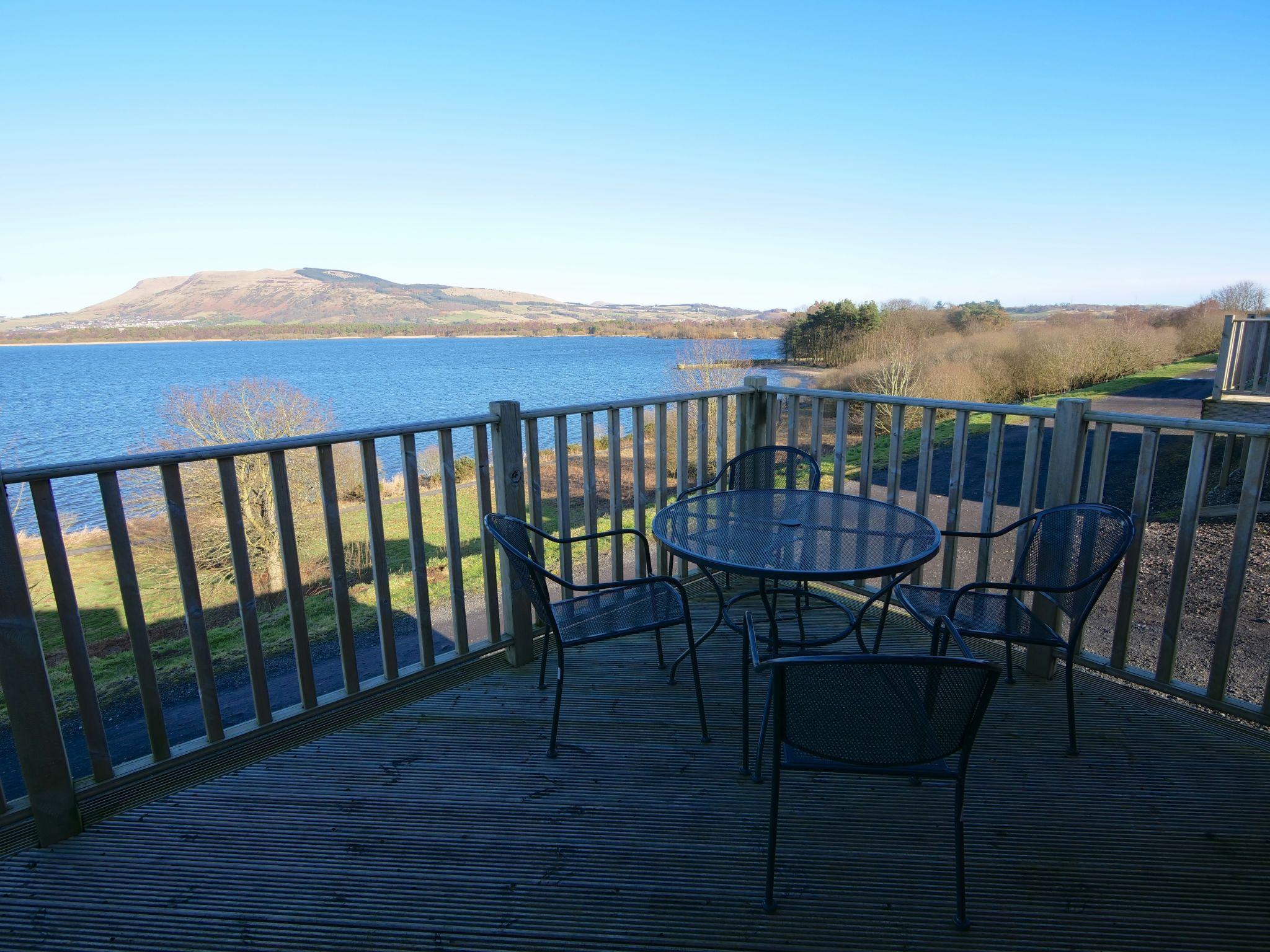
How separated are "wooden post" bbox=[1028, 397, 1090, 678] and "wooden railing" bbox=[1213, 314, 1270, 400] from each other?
8251 mm

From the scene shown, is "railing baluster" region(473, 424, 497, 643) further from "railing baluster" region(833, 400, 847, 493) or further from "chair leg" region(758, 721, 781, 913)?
"railing baluster" region(833, 400, 847, 493)

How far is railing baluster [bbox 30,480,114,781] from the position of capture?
1706 mm

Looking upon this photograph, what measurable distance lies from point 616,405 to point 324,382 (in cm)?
4001

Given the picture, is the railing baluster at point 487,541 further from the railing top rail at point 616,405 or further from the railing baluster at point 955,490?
the railing baluster at point 955,490

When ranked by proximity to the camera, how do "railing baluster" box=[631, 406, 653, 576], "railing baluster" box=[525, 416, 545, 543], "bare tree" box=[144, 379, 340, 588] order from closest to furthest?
"railing baluster" box=[525, 416, 545, 543], "railing baluster" box=[631, 406, 653, 576], "bare tree" box=[144, 379, 340, 588]

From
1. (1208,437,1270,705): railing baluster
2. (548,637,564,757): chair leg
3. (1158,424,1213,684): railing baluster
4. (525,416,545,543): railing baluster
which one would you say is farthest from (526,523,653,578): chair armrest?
(1208,437,1270,705): railing baluster

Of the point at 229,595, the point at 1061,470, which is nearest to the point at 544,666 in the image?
the point at 1061,470

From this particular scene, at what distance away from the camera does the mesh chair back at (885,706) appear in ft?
3.97

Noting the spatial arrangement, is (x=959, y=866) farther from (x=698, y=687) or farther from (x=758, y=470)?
(x=758, y=470)

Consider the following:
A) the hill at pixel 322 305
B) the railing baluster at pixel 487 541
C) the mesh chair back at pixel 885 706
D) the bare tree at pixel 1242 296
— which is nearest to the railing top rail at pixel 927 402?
the mesh chair back at pixel 885 706

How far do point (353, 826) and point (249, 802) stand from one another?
390 mm

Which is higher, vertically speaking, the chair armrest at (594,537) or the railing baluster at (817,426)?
the railing baluster at (817,426)

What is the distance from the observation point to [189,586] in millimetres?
1941

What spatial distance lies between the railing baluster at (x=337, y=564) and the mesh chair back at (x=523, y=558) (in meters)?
0.45
